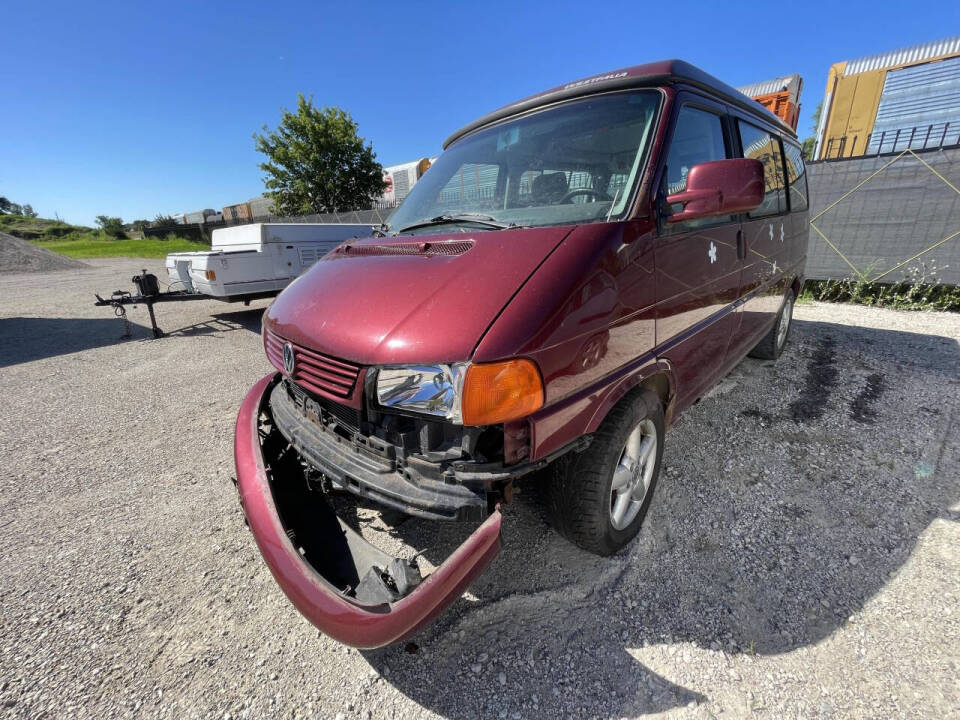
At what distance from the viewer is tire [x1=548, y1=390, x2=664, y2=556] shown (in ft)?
5.79

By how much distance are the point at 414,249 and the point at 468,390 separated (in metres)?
0.87

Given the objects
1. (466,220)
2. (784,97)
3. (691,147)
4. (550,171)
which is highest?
(784,97)

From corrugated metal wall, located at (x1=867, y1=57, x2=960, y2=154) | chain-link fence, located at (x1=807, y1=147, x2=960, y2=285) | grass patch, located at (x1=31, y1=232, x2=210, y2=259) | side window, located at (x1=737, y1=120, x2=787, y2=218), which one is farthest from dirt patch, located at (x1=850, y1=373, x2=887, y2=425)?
grass patch, located at (x1=31, y1=232, x2=210, y2=259)

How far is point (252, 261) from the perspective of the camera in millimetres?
6305

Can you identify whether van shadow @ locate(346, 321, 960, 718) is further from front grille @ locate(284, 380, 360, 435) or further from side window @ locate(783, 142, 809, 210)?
side window @ locate(783, 142, 809, 210)

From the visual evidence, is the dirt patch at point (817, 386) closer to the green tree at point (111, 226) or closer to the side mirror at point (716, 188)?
the side mirror at point (716, 188)

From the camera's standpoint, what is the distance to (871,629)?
1722 millimetres

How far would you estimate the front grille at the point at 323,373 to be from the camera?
1551 mm

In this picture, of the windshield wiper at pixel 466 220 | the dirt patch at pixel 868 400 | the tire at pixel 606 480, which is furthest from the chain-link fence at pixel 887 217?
the windshield wiper at pixel 466 220

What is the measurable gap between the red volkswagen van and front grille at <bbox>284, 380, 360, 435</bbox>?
0.01 meters

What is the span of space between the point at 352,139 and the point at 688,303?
27.6 m

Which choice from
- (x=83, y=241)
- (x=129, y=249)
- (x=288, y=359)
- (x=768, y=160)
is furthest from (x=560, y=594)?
(x=83, y=241)

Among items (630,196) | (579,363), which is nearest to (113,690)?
(579,363)

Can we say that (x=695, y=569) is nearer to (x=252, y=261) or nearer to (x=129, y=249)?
(x=252, y=261)
